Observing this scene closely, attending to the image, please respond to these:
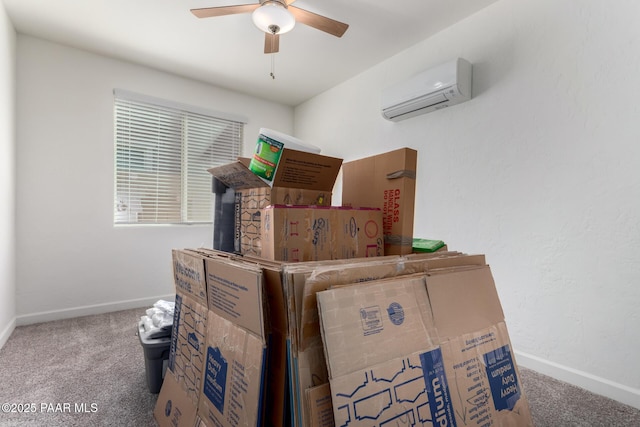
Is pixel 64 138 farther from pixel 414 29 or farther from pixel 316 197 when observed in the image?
pixel 414 29

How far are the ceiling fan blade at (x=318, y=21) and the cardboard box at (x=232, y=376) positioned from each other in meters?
1.98

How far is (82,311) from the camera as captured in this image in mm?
3117

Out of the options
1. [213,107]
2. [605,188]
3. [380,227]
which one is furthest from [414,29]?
[213,107]

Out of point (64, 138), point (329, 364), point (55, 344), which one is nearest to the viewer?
point (329, 364)

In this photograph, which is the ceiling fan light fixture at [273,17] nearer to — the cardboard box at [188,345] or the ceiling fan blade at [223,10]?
the ceiling fan blade at [223,10]

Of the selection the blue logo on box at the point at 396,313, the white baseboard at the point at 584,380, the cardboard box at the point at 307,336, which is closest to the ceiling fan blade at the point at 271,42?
the cardboard box at the point at 307,336

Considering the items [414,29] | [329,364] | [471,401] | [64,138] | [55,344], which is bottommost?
[55,344]

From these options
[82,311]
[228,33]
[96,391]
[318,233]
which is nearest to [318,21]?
[228,33]

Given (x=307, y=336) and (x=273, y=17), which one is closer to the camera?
(x=307, y=336)

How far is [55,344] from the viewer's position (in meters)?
2.45

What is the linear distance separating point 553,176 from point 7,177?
13.3ft

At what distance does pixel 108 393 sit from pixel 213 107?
3165 millimetres

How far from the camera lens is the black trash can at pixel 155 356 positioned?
1761 mm

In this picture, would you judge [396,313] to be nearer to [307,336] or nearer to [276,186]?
[307,336]
